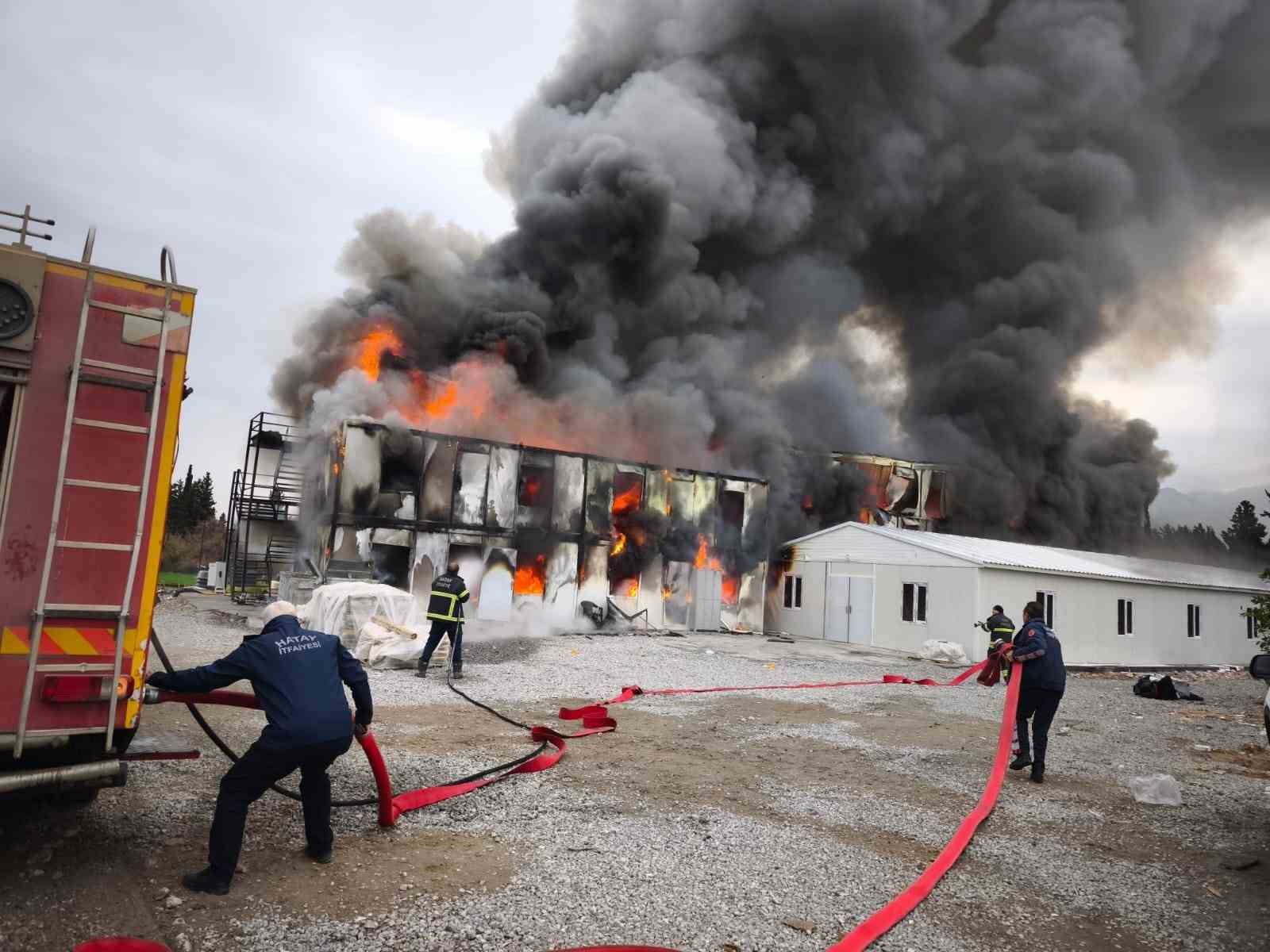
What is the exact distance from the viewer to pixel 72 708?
126 inches

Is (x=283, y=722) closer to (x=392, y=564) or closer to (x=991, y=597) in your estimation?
(x=392, y=564)

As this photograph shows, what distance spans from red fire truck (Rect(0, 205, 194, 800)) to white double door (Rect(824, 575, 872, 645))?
63.9 feet

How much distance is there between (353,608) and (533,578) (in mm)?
8520

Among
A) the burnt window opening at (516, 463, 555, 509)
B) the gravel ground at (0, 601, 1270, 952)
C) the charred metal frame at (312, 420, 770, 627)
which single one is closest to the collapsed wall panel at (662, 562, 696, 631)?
the charred metal frame at (312, 420, 770, 627)

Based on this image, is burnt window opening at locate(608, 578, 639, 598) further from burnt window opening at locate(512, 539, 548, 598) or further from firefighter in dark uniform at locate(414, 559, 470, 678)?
firefighter in dark uniform at locate(414, 559, 470, 678)

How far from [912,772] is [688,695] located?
4.13 metres

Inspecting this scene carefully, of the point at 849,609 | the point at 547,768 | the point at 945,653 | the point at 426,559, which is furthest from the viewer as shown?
the point at 849,609

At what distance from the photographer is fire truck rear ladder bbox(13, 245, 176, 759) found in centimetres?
312

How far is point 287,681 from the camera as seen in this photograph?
3754 millimetres

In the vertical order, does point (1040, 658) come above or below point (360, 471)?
below

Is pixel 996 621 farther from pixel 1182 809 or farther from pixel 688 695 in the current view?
pixel 1182 809

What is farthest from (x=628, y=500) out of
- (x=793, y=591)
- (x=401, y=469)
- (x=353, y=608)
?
(x=353, y=608)

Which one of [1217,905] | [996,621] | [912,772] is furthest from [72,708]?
[996,621]

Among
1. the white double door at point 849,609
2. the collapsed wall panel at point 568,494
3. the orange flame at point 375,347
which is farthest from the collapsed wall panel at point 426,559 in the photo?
the white double door at point 849,609
